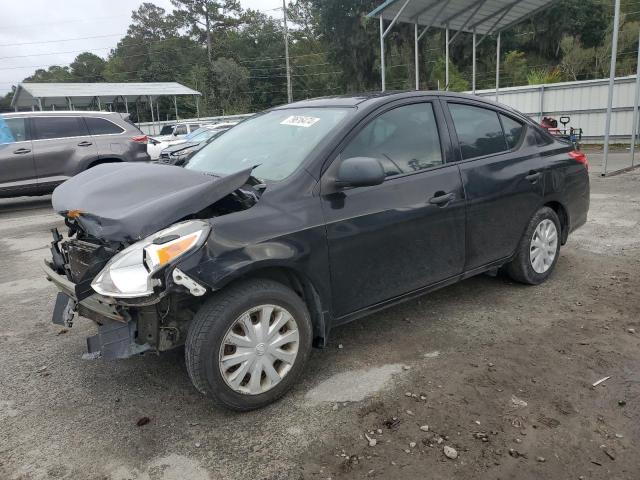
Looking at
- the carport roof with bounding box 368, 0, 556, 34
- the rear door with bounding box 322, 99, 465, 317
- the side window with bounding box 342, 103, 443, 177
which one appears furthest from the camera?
the carport roof with bounding box 368, 0, 556, 34

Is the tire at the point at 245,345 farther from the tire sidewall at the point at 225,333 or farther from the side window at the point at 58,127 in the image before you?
the side window at the point at 58,127

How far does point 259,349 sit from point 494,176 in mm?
2305

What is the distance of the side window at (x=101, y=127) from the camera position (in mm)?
10383

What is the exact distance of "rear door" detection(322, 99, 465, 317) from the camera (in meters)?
3.13

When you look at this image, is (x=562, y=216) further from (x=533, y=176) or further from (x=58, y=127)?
(x=58, y=127)

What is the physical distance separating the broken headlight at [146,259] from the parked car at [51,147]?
8404mm

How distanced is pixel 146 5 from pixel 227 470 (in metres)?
80.2

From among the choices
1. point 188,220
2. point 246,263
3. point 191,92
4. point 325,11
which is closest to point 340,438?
point 246,263

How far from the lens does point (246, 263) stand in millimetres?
2666

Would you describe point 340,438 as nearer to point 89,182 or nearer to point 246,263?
point 246,263

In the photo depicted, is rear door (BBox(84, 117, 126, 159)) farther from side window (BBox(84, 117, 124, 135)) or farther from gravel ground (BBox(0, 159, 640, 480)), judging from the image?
gravel ground (BBox(0, 159, 640, 480))

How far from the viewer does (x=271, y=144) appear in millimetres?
3537

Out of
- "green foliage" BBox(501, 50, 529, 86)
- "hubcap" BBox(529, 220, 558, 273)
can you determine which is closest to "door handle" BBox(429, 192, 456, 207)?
"hubcap" BBox(529, 220, 558, 273)

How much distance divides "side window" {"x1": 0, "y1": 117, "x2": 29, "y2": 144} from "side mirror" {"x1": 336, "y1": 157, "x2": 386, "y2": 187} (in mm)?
8968
